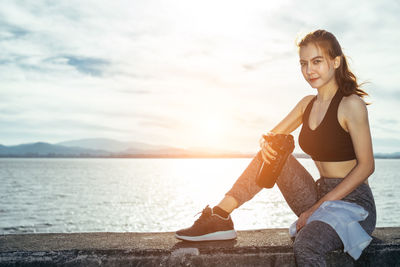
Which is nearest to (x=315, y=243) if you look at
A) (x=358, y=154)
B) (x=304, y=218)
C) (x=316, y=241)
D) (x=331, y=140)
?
(x=316, y=241)

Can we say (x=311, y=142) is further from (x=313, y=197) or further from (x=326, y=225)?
(x=326, y=225)

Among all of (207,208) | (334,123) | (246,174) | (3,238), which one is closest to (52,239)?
(3,238)

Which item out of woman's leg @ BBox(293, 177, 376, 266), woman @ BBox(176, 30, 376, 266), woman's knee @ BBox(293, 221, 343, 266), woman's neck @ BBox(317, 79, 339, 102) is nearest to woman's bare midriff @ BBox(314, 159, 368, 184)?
woman @ BBox(176, 30, 376, 266)

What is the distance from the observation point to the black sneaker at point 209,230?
351 centimetres

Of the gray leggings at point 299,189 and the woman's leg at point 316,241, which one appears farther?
the gray leggings at point 299,189

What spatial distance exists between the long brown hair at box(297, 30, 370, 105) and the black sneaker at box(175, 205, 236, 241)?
60.7 inches

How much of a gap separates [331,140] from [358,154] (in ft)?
0.88

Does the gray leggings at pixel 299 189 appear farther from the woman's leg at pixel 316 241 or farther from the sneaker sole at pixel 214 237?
the sneaker sole at pixel 214 237

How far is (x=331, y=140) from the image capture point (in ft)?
11.1

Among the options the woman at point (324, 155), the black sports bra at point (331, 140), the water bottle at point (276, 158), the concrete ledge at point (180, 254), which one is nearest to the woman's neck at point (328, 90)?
the woman at point (324, 155)

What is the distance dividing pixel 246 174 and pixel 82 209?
2828cm

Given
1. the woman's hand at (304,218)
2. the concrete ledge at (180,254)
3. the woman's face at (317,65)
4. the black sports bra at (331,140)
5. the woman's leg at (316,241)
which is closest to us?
the woman's leg at (316,241)

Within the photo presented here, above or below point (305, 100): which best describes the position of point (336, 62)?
above

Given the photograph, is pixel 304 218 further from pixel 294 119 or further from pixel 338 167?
pixel 294 119
